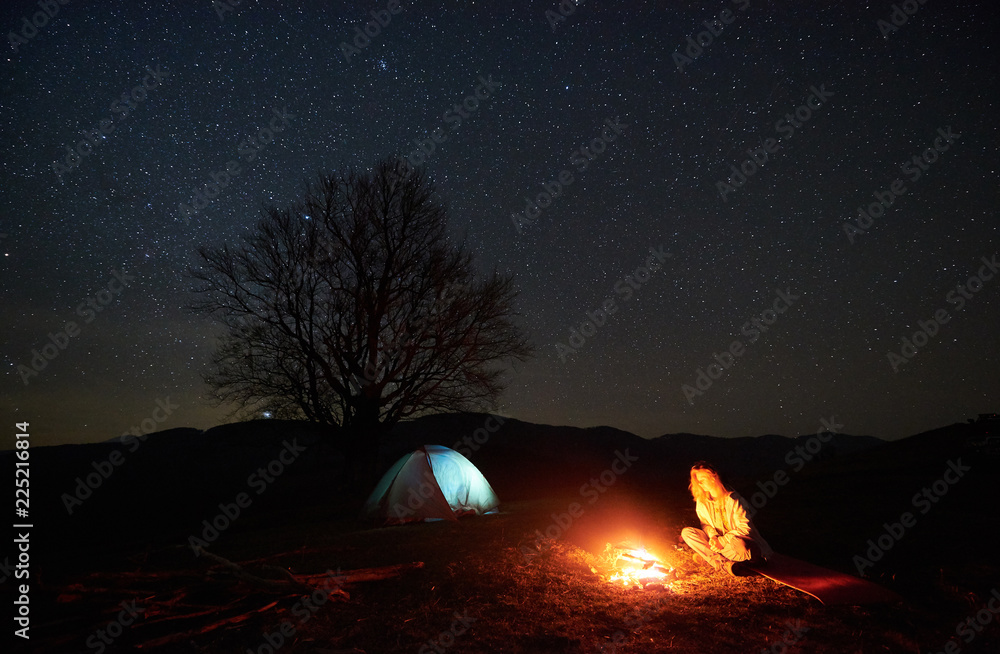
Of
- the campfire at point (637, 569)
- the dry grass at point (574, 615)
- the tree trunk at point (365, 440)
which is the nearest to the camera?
the dry grass at point (574, 615)

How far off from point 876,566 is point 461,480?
920cm

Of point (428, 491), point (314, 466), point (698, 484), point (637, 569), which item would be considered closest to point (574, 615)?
point (637, 569)

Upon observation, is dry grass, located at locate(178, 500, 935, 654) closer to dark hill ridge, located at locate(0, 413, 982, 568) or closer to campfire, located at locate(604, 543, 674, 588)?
campfire, located at locate(604, 543, 674, 588)

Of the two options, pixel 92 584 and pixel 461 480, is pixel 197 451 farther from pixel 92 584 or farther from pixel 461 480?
pixel 92 584

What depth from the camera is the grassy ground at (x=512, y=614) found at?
4.88 metres

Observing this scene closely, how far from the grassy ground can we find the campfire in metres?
0.17

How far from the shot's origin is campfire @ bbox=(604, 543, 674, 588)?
6484mm

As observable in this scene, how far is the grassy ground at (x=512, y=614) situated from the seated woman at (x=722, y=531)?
244 mm

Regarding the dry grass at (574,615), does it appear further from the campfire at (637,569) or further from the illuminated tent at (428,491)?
the illuminated tent at (428,491)

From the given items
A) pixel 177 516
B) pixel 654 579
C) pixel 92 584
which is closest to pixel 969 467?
pixel 654 579

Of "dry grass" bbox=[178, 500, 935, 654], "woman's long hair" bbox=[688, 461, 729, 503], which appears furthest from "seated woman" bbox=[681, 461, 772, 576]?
"dry grass" bbox=[178, 500, 935, 654]

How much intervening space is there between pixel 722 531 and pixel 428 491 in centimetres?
807

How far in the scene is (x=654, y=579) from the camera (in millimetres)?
6523

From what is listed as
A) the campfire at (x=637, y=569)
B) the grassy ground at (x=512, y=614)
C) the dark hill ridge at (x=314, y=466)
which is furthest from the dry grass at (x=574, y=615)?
the dark hill ridge at (x=314, y=466)
